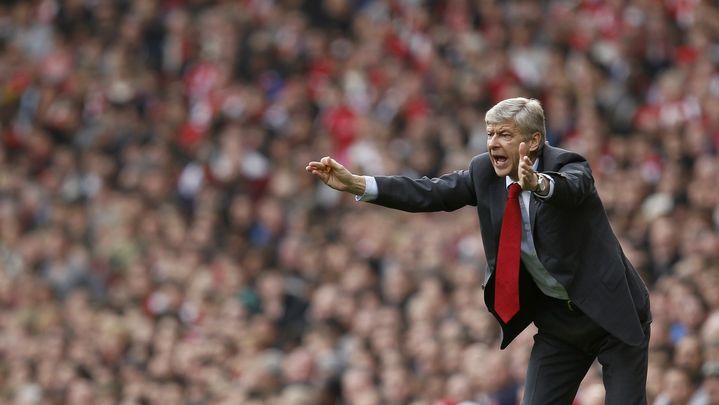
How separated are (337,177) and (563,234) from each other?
92cm

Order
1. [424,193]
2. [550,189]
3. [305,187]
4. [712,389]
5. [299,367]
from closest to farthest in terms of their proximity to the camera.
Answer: [550,189], [424,193], [712,389], [299,367], [305,187]

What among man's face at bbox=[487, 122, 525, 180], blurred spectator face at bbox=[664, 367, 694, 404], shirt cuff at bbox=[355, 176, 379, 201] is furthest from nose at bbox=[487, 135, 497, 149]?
blurred spectator face at bbox=[664, 367, 694, 404]

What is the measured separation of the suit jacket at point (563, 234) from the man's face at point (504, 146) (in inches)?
5.2

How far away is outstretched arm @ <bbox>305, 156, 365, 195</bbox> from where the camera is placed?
18.0 feet

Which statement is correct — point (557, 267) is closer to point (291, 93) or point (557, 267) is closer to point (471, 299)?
point (471, 299)

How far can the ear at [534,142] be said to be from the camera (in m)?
5.43

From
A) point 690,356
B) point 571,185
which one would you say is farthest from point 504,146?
point 690,356

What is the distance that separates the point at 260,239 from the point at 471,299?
350 centimetres

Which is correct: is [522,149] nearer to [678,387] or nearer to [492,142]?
[492,142]

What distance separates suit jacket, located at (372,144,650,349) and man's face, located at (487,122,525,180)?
132 mm

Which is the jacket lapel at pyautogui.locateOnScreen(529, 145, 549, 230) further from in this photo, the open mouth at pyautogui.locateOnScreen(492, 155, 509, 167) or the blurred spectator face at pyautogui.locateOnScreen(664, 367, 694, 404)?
the blurred spectator face at pyautogui.locateOnScreen(664, 367, 694, 404)

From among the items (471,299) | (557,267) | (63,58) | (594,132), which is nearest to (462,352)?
(471,299)

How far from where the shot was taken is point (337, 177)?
5.53 metres

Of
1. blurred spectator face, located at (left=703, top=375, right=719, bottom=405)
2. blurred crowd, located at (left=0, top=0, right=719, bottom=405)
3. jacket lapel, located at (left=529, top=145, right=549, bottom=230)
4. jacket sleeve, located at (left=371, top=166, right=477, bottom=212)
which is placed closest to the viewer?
jacket lapel, located at (left=529, top=145, right=549, bottom=230)
